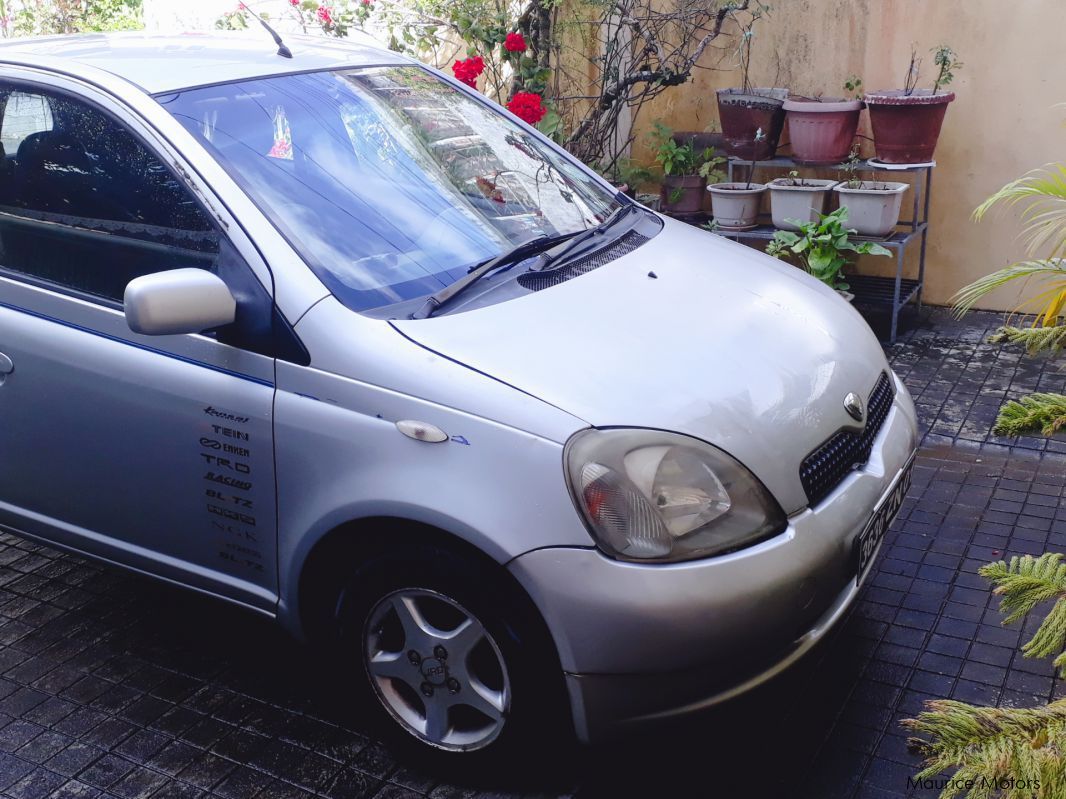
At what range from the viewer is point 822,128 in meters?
5.99

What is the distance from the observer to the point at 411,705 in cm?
272

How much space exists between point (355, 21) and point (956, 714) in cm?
692

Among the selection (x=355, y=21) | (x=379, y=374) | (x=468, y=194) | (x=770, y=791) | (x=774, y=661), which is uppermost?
(x=355, y=21)

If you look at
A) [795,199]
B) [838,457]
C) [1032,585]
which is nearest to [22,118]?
[838,457]

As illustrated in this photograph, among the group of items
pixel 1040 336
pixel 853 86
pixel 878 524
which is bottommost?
pixel 878 524

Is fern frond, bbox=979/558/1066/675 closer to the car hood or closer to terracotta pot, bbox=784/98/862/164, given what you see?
the car hood

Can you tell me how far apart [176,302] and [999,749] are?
6.40 ft

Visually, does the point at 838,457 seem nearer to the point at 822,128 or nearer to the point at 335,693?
the point at 335,693

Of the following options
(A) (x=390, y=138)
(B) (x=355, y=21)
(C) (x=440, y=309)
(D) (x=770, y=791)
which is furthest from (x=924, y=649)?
(B) (x=355, y=21)

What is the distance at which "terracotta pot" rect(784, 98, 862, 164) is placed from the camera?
5.95m

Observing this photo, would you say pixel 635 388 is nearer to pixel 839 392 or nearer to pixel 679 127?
pixel 839 392

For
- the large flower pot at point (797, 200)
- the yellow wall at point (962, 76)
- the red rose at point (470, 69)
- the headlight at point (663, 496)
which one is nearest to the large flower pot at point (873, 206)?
the large flower pot at point (797, 200)

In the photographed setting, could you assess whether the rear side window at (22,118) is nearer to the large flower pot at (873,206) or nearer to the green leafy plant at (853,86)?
the large flower pot at (873,206)

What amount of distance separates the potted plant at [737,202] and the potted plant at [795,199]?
5.1 inches
